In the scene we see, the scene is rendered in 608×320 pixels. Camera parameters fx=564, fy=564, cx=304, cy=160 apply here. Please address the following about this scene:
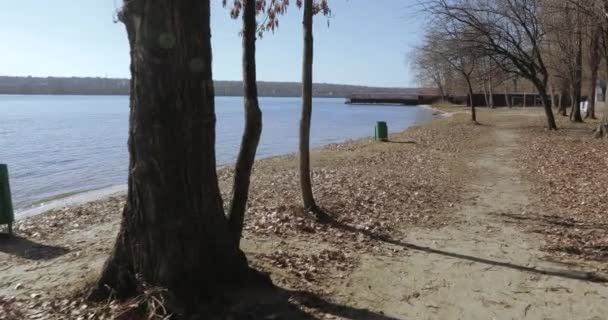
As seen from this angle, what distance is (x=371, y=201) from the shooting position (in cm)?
961

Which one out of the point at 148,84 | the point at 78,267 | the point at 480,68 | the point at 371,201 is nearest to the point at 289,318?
the point at 148,84

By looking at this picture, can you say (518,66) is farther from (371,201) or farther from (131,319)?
(131,319)

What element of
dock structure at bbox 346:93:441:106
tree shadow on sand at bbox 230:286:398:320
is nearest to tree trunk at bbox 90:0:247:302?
tree shadow on sand at bbox 230:286:398:320

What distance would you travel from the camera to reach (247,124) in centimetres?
555

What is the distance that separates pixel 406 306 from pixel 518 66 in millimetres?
24539

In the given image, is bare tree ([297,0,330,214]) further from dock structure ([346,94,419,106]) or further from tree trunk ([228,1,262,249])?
dock structure ([346,94,419,106])

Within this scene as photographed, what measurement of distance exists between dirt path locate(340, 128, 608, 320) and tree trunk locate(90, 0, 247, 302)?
152cm

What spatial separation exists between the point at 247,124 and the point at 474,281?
271 centimetres

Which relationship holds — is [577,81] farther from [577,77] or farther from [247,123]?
[247,123]

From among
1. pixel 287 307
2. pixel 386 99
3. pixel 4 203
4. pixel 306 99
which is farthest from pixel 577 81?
pixel 386 99

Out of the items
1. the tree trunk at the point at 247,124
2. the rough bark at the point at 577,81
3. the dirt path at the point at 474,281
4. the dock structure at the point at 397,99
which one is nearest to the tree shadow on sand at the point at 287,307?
the dirt path at the point at 474,281

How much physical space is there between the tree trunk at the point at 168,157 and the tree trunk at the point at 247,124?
63 centimetres

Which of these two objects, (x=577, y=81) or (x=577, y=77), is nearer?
(x=577, y=77)

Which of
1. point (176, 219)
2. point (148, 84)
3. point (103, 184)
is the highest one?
point (148, 84)
